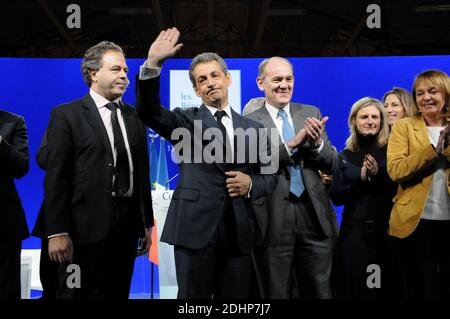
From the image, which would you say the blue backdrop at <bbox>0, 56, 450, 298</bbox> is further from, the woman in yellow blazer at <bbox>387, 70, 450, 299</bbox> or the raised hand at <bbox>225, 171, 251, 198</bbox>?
the raised hand at <bbox>225, 171, 251, 198</bbox>

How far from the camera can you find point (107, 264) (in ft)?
8.17

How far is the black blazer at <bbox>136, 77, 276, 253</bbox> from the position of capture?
2.49 meters

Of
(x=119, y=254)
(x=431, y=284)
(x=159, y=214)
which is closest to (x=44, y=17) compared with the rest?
(x=159, y=214)

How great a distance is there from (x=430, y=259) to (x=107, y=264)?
64.8 inches

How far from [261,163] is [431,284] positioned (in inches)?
42.7

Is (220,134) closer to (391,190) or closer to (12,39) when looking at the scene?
(391,190)

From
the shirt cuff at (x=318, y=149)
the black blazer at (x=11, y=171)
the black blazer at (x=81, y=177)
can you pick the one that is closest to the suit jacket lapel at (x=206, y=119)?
the black blazer at (x=81, y=177)

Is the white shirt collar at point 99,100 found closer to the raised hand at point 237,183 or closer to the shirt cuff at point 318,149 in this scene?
the raised hand at point 237,183

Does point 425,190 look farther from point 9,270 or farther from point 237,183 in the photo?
point 9,270

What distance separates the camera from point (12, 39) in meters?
6.19

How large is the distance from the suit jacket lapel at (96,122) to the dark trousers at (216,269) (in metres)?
0.61

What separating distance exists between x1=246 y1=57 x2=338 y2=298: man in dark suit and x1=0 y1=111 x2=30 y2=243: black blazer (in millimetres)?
1319

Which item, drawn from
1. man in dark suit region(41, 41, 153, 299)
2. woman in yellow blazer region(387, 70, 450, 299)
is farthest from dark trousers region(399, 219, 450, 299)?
man in dark suit region(41, 41, 153, 299)

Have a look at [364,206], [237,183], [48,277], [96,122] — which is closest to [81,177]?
[96,122]
